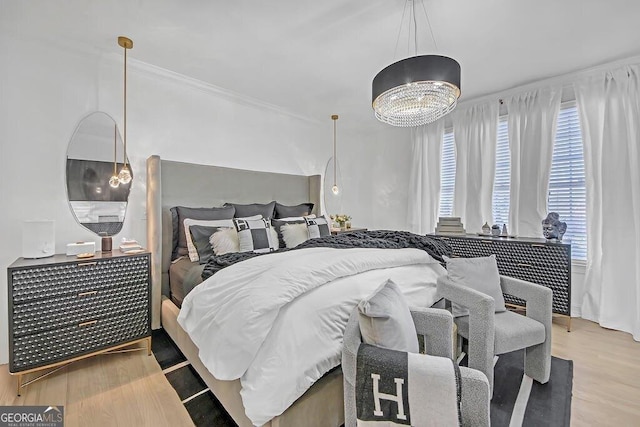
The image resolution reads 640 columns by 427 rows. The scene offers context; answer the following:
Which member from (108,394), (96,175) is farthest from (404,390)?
(96,175)

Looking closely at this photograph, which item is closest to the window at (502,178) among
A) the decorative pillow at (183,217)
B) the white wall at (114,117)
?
the white wall at (114,117)

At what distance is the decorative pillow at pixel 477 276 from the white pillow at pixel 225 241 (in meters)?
1.81

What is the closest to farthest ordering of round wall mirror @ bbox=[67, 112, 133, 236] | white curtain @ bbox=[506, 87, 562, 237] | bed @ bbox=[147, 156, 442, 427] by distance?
bed @ bbox=[147, 156, 442, 427] → round wall mirror @ bbox=[67, 112, 133, 236] → white curtain @ bbox=[506, 87, 562, 237]

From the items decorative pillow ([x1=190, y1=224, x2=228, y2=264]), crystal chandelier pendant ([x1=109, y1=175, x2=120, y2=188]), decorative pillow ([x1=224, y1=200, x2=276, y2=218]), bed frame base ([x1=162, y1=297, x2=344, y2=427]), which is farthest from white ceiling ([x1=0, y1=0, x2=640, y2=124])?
bed frame base ([x1=162, y1=297, x2=344, y2=427])

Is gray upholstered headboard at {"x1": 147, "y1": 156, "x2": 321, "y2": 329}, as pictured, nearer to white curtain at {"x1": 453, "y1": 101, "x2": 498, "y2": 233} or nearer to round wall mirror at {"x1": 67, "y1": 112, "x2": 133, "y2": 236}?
round wall mirror at {"x1": 67, "y1": 112, "x2": 133, "y2": 236}

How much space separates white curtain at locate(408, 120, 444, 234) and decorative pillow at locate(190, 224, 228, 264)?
3158 millimetres

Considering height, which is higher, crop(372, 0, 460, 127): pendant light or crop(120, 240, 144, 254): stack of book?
crop(372, 0, 460, 127): pendant light

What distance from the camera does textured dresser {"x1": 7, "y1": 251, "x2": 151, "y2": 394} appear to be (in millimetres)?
1839

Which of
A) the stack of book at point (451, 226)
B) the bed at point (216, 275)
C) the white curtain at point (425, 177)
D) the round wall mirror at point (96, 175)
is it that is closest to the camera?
the bed at point (216, 275)

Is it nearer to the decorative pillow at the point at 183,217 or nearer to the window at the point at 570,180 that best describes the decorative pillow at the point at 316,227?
the decorative pillow at the point at 183,217

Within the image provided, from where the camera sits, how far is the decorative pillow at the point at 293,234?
311cm

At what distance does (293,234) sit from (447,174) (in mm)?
2580

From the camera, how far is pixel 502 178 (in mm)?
3711

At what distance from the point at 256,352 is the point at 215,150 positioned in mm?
2707
